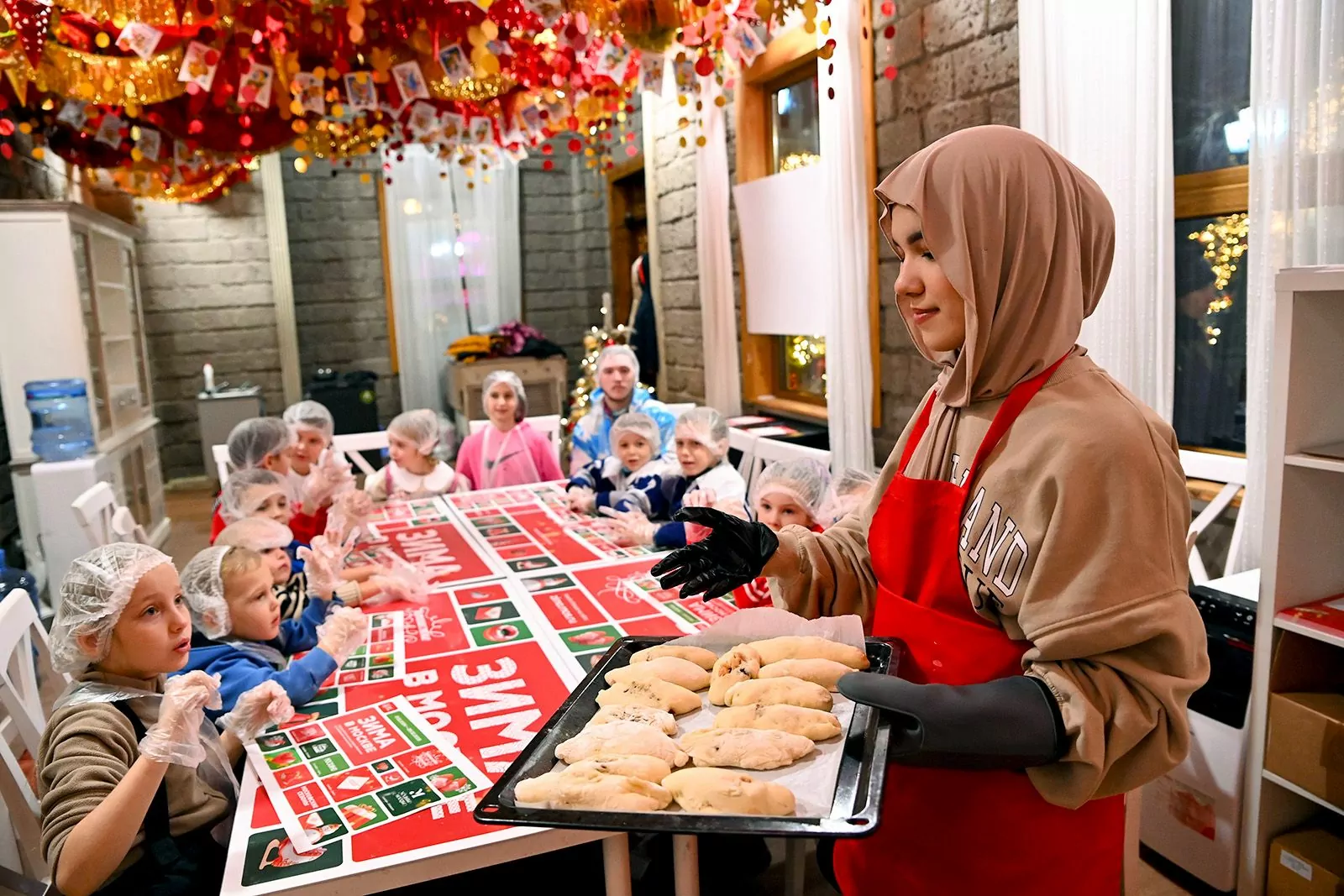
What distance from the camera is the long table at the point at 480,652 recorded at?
1.28 m

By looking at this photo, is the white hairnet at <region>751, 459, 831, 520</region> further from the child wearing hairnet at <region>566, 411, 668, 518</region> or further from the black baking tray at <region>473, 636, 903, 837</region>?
the black baking tray at <region>473, 636, 903, 837</region>

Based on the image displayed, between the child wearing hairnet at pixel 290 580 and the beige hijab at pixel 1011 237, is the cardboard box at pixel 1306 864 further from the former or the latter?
the child wearing hairnet at pixel 290 580

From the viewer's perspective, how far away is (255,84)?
150 inches

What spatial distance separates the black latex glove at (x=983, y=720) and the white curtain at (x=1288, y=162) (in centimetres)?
160

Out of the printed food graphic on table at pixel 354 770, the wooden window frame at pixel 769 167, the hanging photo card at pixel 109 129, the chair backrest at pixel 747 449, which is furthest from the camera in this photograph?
the hanging photo card at pixel 109 129

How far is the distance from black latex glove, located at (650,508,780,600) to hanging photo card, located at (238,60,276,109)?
11.2 ft

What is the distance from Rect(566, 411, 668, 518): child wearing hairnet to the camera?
11.3 feet

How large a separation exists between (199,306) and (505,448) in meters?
5.11

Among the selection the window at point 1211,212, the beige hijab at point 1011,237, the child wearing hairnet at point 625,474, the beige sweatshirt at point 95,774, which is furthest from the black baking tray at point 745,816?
the child wearing hairnet at point 625,474

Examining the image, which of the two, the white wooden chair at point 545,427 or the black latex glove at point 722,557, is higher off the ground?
the black latex glove at point 722,557

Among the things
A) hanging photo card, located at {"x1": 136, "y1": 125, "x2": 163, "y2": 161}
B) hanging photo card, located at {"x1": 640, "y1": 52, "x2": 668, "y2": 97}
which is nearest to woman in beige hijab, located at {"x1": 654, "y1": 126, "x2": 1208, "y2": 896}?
hanging photo card, located at {"x1": 640, "y1": 52, "x2": 668, "y2": 97}

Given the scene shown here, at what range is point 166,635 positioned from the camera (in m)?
1.59

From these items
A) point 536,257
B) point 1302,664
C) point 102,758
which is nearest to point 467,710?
point 102,758

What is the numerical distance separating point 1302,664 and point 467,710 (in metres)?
1.79
